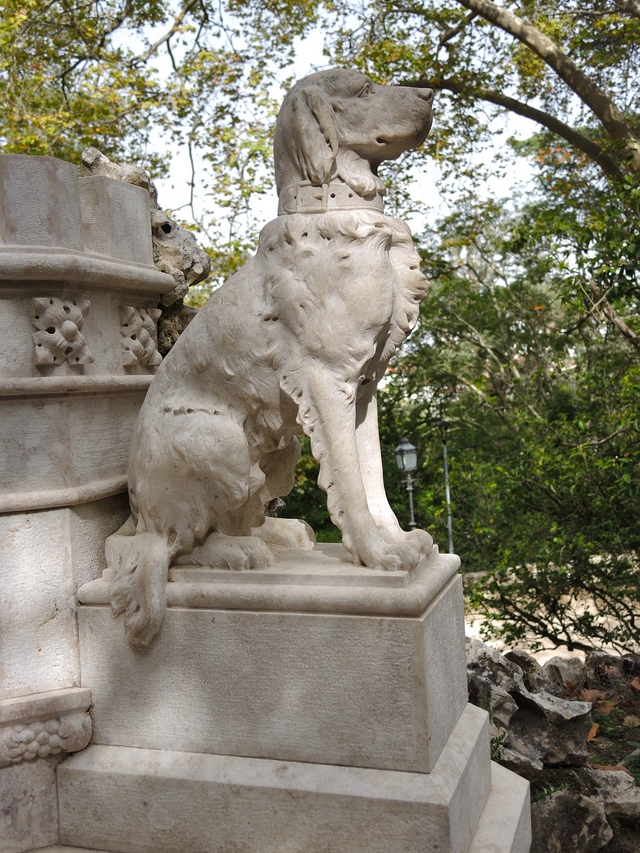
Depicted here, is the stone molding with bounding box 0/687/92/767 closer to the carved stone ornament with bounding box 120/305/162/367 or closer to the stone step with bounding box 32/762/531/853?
the stone step with bounding box 32/762/531/853

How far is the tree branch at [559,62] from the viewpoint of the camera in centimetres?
808

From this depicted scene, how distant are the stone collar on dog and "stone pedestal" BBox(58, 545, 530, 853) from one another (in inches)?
48.0

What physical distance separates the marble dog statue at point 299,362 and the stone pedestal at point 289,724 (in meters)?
0.13

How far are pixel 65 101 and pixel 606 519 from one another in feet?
26.1

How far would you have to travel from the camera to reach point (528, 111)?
920 cm

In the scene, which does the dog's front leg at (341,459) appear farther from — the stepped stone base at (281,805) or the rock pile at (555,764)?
the rock pile at (555,764)

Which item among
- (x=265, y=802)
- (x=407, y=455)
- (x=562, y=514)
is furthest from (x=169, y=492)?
(x=407, y=455)

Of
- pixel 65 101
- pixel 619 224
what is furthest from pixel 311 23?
pixel 619 224

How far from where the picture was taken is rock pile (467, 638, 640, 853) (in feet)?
11.3

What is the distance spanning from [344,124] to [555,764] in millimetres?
Result: 3029

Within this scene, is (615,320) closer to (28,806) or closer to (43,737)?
(43,737)

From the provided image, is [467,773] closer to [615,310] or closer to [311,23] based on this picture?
[615,310]

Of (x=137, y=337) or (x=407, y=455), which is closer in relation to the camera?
(x=137, y=337)

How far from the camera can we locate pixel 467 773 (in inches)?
102
